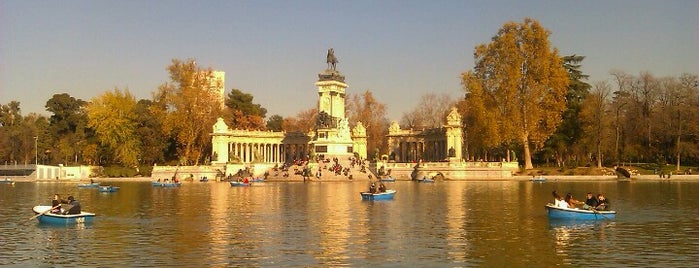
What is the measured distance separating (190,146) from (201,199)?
1955 inches

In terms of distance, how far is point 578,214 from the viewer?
31734mm

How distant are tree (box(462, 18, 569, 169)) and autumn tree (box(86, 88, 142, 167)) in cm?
4457

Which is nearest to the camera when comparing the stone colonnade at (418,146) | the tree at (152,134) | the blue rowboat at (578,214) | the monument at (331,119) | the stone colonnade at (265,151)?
the blue rowboat at (578,214)

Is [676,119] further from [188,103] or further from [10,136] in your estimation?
[10,136]

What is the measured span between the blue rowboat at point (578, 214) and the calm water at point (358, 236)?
726 millimetres

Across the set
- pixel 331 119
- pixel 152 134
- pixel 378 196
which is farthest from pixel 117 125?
pixel 378 196

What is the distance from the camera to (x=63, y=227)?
3070cm

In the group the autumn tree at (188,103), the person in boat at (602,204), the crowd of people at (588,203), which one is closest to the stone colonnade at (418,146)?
the autumn tree at (188,103)

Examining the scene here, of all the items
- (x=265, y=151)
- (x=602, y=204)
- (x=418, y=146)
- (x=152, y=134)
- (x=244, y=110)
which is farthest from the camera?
(x=244, y=110)

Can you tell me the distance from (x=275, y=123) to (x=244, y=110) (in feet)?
64.5

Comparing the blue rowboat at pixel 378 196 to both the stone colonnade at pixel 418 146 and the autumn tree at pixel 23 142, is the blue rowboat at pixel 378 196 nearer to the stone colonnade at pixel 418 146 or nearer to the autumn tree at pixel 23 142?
the stone colonnade at pixel 418 146

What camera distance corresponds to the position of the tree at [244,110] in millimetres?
120656

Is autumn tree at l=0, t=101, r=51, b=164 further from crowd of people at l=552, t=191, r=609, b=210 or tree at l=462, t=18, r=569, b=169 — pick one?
crowd of people at l=552, t=191, r=609, b=210

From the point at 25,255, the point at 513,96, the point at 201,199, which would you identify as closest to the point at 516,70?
the point at 513,96
